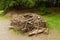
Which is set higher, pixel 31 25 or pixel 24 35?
pixel 31 25

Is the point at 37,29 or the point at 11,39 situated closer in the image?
the point at 11,39

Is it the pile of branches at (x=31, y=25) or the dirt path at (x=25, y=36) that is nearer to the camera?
the dirt path at (x=25, y=36)

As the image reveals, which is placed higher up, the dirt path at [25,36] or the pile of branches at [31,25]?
the pile of branches at [31,25]

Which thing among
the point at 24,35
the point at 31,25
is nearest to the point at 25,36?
the point at 24,35

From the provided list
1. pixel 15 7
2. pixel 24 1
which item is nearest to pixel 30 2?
pixel 24 1

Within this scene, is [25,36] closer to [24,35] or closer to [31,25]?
[24,35]

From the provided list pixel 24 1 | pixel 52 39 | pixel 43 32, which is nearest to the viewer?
pixel 52 39

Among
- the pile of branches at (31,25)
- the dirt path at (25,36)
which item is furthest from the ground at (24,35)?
the pile of branches at (31,25)

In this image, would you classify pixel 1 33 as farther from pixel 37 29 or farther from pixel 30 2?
pixel 30 2

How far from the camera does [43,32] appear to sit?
8.45 meters

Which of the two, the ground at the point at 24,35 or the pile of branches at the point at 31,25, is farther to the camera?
the pile of branches at the point at 31,25

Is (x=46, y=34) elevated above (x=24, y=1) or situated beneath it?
situated beneath

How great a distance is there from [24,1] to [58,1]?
124 inches

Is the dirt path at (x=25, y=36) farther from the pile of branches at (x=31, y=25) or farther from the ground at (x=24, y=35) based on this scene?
the pile of branches at (x=31, y=25)
